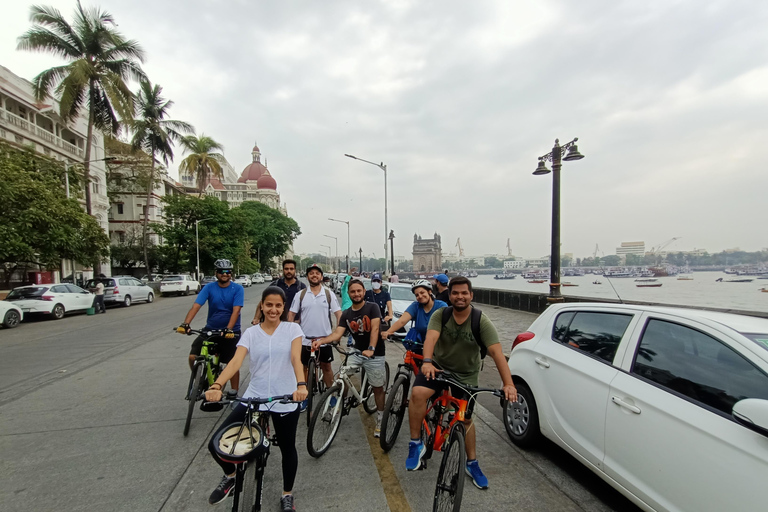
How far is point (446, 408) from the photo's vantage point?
3129 millimetres

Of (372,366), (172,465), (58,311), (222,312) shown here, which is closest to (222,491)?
(172,465)

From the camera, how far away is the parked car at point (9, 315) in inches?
523

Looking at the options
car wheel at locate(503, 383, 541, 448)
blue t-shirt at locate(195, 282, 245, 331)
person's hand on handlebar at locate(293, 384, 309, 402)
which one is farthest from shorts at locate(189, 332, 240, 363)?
car wheel at locate(503, 383, 541, 448)

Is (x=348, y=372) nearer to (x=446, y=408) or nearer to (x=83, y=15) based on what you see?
(x=446, y=408)

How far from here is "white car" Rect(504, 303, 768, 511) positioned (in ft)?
6.60

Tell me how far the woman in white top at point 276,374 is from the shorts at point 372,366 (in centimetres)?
147

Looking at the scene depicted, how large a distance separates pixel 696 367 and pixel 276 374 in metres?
2.65

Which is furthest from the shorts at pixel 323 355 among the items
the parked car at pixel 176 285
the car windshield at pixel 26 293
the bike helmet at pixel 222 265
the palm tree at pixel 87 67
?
the parked car at pixel 176 285

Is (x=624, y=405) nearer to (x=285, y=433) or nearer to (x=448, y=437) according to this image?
(x=448, y=437)

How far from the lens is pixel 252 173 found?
123812 mm

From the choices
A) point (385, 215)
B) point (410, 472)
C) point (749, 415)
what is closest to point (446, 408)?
point (410, 472)

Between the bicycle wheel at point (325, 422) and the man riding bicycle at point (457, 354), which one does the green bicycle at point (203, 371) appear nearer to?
the bicycle wheel at point (325, 422)

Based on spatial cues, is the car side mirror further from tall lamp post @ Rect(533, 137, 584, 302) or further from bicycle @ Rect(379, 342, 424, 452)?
tall lamp post @ Rect(533, 137, 584, 302)

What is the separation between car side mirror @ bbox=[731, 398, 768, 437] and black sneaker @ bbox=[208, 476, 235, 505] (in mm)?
2989
